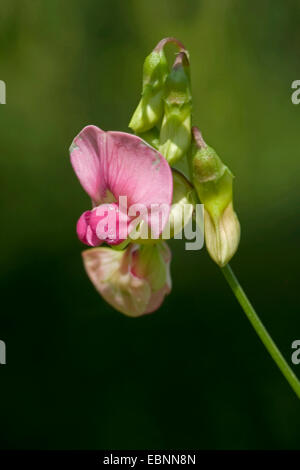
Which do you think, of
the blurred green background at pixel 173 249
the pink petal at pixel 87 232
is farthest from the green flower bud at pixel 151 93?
the blurred green background at pixel 173 249

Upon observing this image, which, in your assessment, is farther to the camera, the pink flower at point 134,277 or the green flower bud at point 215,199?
the pink flower at point 134,277

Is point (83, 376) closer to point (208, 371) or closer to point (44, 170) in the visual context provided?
point (208, 371)

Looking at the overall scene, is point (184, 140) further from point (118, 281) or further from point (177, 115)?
point (118, 281)

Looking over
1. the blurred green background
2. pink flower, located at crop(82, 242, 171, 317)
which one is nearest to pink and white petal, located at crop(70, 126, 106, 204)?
pink flower, located at crop(82, 242, 171, 317)

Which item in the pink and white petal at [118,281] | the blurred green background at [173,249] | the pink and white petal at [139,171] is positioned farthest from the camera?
the blurred green background at [173,249]

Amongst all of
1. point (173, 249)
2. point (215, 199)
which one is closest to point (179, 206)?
point (215, 199)

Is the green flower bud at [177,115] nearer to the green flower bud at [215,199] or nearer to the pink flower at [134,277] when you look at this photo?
the green flower bud at [215,199]
